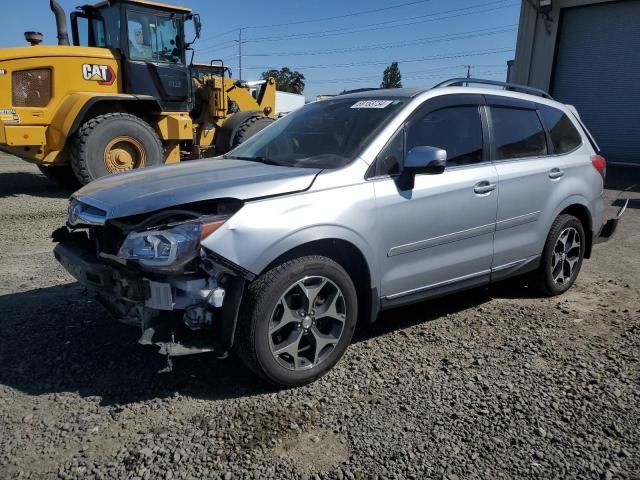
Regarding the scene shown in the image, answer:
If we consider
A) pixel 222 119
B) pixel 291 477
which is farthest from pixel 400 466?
pixel 222 119

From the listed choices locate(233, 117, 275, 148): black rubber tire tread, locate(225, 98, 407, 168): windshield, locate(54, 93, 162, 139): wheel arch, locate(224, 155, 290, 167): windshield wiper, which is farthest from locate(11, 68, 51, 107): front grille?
locate(224, 155, 290, 167): windshield wiper

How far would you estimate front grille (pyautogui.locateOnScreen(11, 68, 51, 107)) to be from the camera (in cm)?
873

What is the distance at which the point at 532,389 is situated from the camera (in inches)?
128

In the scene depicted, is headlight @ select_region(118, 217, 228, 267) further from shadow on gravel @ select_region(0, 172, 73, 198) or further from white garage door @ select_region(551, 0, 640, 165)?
white garage door @ select_region(551, 0, 640, 165)

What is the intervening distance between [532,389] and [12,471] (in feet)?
9.18

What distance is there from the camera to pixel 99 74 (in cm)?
938

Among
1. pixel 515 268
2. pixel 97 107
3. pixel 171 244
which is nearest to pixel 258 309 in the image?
pixel 171 244

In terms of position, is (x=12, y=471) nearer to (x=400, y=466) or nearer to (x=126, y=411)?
(x=126, y=411)

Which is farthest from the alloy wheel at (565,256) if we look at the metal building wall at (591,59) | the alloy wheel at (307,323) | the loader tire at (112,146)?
the metal building wall at (591,59)

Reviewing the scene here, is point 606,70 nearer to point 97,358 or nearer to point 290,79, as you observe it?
point 97,358

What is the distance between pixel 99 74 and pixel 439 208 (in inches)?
307

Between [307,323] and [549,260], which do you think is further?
[549,260]

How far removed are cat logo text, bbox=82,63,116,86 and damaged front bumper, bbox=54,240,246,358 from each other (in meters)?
7.39

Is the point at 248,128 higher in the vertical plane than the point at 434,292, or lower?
higher
